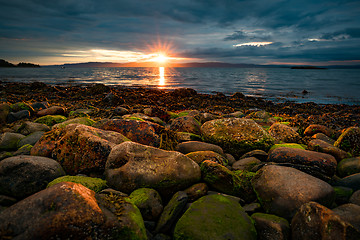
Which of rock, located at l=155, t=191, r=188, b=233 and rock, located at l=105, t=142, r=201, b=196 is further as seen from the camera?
rock, located at l=105, t=142, r=201, b=196

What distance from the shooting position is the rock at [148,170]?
3256mm

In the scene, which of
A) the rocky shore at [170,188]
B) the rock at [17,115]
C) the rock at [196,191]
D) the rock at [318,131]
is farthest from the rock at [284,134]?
the rock at [17,115]

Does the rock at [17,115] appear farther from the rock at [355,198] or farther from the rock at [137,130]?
the rock at [355,198]

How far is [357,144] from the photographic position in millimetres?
5227

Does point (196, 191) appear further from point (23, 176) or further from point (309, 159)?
point (23, 176)

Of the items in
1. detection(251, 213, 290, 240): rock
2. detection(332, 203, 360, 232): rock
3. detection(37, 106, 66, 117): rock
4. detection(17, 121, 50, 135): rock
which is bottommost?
detection(251, 213, 290, 240): rock

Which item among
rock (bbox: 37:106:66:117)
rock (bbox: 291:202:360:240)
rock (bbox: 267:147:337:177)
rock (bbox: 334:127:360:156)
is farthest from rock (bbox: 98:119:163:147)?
rock (bbox: 334:127:360:156)

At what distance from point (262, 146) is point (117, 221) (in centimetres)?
430

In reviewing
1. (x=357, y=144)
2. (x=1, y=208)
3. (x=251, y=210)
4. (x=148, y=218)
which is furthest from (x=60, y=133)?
(x=357, y=144)

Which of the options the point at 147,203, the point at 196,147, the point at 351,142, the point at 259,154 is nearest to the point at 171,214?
the point at 147,203

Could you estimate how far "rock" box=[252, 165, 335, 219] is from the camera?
2.95m

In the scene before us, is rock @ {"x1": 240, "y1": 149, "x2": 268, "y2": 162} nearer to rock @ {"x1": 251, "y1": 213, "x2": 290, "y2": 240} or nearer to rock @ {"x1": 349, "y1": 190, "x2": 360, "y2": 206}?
rock @ {"x1": 349, "y1": 190, "x2": 360, "y2": 206}

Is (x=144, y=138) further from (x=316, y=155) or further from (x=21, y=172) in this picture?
(x=316, y=155)

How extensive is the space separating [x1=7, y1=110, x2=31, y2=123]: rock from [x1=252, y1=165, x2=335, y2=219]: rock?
968cm
